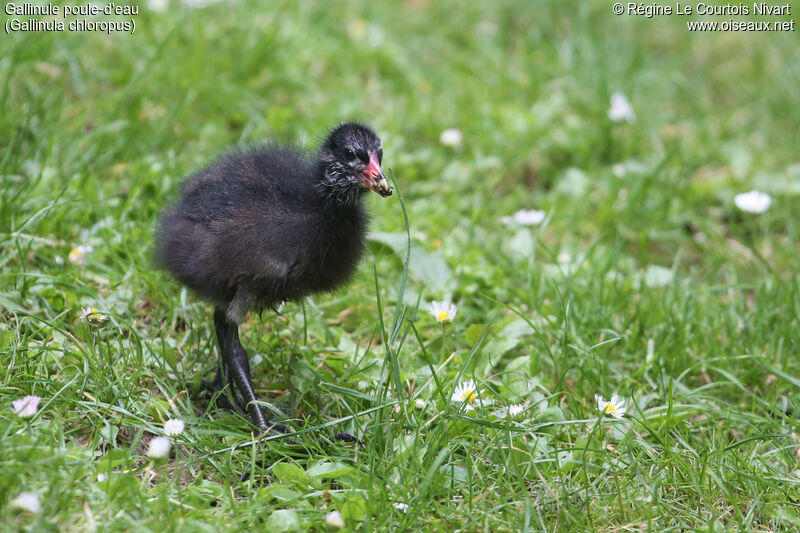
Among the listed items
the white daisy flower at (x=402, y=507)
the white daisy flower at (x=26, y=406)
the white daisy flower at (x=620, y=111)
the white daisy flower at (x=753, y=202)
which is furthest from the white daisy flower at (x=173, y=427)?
the white daisy flower at (x=620, y=111)

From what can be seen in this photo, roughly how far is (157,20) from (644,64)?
377 cm

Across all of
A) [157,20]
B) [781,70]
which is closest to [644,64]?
[781,70]

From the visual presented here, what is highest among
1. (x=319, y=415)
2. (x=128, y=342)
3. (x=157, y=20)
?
(x=157, y=20)

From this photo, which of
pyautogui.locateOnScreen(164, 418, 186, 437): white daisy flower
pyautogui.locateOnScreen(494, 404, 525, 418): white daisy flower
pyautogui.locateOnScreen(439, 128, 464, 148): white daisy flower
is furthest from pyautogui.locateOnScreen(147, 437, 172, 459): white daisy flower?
pyautogui.locateOnScreen(439, 128, 464, 148): white daisy flower

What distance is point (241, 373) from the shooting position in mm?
3232

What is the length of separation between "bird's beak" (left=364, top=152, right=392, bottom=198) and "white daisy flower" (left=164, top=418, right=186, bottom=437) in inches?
44.3

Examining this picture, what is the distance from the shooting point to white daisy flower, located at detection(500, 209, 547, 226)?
188 inches

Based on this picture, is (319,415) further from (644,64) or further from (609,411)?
(644,64)

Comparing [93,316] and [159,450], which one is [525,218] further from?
[159,450]

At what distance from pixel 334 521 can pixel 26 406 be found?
1147mm

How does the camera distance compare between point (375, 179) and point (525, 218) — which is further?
point (525, 218)

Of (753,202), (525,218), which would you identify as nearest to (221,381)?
(525,218)

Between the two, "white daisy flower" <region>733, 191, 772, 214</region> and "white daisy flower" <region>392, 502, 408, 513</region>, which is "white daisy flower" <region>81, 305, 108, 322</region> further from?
"white daisy flower" <region>733, 191, 772, 214</region>

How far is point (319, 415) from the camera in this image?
10.6 ft
